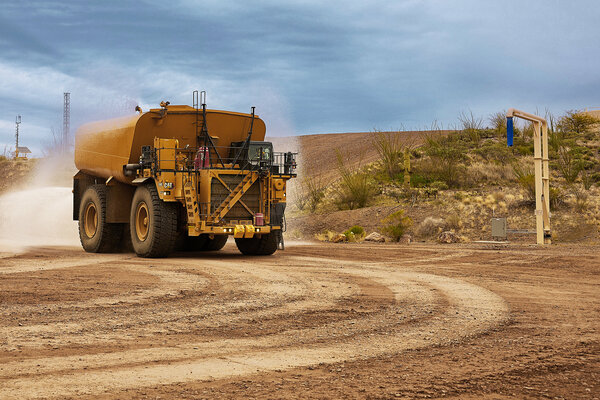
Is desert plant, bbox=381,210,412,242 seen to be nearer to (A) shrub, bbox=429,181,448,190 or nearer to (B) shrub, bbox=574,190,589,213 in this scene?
(A) shrub, bbox=429,181,448,190

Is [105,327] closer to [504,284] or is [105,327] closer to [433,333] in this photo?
[433,333]

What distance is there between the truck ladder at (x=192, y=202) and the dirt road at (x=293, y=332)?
1.54m

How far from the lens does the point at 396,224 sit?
95.2 ft

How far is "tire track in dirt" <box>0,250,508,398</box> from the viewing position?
6328 mm

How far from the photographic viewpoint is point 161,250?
1806cm

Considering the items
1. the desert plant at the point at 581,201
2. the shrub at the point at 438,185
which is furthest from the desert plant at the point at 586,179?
the shrub at the point at 438,185

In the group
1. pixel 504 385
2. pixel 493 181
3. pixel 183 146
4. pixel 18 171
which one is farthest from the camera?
pixel 18 171

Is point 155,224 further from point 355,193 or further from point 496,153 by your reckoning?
point 496,153

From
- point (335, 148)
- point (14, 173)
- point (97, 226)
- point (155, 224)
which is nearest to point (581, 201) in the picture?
point (155, 224)

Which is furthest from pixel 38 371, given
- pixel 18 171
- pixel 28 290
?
pixel 18 171

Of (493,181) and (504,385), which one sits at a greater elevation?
(493,181)

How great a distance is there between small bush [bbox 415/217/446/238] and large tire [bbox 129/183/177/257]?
43.5 feet

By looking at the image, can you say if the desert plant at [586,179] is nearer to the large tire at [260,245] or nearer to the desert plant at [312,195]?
the desert plant at [312,195]

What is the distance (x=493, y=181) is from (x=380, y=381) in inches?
1172
